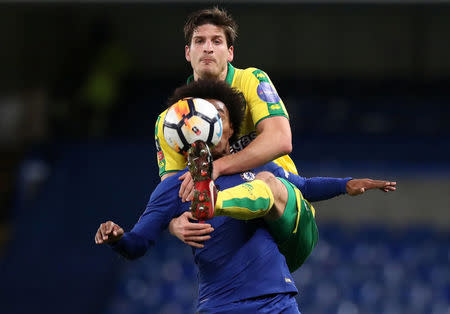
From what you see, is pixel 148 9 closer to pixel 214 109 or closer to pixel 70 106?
pixel 70 106

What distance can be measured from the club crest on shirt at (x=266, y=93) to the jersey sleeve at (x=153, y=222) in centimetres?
78

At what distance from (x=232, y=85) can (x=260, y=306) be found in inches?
48.6

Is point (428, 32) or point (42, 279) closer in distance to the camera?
point (42, 279)

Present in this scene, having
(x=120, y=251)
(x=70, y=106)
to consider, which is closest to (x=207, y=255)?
(x=120, y=251)

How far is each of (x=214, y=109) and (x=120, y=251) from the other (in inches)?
28.3

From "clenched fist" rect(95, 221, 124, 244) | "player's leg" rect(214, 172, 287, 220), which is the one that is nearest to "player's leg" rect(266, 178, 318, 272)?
"player's leg" rect(214, 172, 287, 220)

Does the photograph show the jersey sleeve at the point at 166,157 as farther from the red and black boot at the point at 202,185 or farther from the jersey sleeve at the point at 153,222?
the red and black boot at the point at 202,185

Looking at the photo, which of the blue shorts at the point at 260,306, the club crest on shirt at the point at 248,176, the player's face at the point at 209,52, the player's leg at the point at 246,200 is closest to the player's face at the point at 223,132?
the club crest on shirt at the point at 248,176

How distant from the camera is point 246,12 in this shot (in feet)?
40.2

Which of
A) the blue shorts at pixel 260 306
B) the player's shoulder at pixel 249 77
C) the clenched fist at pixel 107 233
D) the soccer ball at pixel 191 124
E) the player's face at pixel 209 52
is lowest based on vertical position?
the blue shorts at pixel 260 306

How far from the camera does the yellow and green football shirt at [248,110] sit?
171 inches

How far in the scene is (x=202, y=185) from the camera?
335 cm

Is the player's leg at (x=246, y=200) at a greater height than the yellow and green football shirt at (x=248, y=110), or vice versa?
the yellow and green football shirt at (x=248, y=110)

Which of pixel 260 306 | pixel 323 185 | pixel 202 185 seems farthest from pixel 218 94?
pixel 260 306
